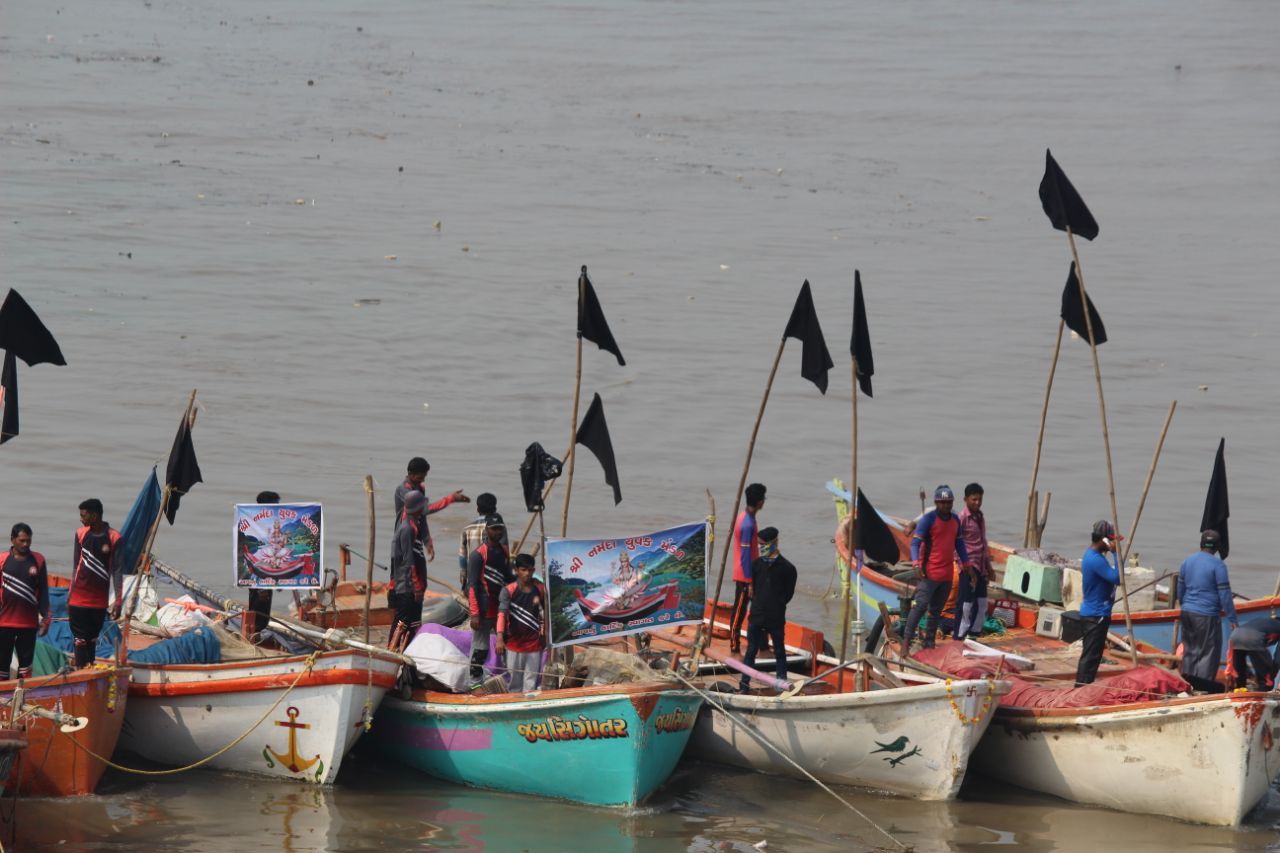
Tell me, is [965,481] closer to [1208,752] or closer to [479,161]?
[1208,752]

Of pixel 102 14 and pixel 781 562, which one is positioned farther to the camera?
pixel 102 14

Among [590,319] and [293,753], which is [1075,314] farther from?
[293,753]

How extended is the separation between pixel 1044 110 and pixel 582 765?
1296 inches

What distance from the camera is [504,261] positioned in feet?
102

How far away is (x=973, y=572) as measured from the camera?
15508 millimetres

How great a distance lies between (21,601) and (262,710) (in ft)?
5.95

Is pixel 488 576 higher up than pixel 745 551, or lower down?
lower down

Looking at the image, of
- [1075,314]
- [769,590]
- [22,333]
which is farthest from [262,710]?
[1075,314]

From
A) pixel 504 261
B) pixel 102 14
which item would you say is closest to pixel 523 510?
pixel 504 261

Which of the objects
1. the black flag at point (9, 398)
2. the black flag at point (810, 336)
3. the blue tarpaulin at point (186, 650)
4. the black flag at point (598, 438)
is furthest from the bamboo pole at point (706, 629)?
the black flag at point (9, 398)

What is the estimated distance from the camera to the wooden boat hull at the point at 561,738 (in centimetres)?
1283

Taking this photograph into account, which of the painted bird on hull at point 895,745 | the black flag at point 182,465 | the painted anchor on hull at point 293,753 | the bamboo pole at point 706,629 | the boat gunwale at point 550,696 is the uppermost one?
the black flag at point 182,465

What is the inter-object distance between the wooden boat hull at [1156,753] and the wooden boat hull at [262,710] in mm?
4684

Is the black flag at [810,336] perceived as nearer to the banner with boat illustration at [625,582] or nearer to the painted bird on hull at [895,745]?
the banner with boat illustration at [625,582]
